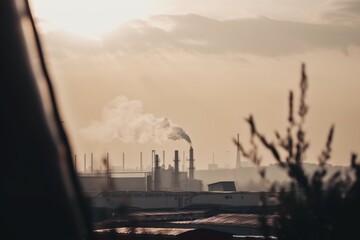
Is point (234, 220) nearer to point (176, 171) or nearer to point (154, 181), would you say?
point (154, 181)

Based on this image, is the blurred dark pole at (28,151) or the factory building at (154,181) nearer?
the blurred dark pole at (28,151)

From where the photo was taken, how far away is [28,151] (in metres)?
1.09

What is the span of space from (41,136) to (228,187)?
104 meters

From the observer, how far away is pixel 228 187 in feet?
342

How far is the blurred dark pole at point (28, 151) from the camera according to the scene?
42.0 inches

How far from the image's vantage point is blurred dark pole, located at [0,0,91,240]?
107 centimetres

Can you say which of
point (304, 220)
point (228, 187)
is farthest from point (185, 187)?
point (304, 220)

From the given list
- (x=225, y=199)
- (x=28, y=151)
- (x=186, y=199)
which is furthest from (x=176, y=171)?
(x=28, y=151)

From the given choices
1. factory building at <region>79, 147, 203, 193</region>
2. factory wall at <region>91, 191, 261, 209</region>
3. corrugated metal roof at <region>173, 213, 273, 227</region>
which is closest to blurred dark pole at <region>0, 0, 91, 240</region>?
corrugated metal roof at <region>173, 213, 273, 227</region>

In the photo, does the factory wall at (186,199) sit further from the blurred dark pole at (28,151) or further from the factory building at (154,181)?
the blurred dark pole at (28,151)

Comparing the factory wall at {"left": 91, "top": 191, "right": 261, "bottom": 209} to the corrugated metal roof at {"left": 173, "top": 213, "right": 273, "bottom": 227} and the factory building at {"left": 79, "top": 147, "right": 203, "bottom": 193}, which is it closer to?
the corrugated metal roof at {"left": 173, "top": 213, "right": 273, "bottom": 227}

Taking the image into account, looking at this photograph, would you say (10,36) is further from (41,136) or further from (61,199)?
(61,199)

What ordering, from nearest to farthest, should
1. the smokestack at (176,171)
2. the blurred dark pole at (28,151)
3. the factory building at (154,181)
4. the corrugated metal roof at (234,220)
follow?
the blurred dark pole at (28,151) < the corrugated metal roof at (234,220) < the factory building at (154,181) < the smokestack at (176,171)

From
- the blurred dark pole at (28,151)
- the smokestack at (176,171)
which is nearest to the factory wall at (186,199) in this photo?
the smokestack at (176,171)
